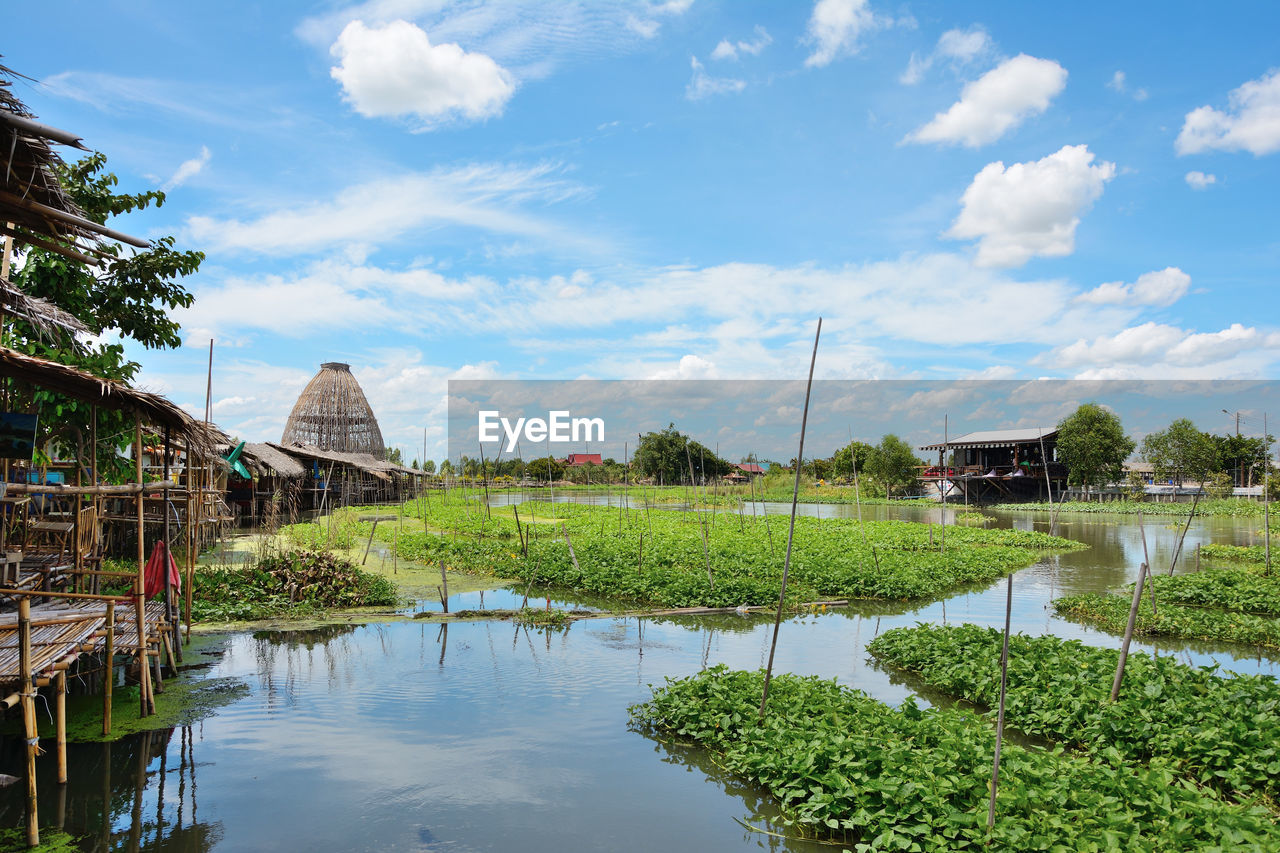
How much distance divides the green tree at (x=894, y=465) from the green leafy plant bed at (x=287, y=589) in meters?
49.1

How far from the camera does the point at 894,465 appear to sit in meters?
59.2

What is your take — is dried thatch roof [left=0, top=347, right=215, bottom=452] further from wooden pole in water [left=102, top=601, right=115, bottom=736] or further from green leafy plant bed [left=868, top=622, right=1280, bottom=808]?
green leafy plant bed [left=868, top=622, right=1280, bottom=808]

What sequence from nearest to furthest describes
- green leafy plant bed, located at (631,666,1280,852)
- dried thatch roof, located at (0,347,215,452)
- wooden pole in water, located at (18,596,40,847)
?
green leafy plant bed, located at (631,666,1280,852), wooden pole in water, located at (18,596,40,847), dried thatch roof, located at (0,347,215,452)

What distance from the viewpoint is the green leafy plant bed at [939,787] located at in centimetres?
492

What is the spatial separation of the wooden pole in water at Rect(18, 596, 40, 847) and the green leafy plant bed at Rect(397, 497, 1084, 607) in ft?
29.5

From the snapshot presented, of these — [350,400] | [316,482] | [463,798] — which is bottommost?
[463,798]

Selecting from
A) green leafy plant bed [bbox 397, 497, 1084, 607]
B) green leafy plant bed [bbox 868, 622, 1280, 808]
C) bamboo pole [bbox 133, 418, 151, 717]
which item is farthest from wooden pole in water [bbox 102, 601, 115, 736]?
green leafy plant bed [bbox 868, 622, 1280, 808]

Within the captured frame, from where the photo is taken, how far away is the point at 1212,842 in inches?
191

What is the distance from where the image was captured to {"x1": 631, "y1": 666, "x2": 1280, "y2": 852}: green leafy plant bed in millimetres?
4922

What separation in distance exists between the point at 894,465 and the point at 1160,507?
19.2 metres

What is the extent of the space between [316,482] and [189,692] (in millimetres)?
27561

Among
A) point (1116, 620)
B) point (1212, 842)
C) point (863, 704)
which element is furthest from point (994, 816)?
point (1116, 620)

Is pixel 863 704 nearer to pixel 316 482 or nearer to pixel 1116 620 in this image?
pixel 1116 620

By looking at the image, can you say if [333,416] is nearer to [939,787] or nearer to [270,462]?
[270,462]
